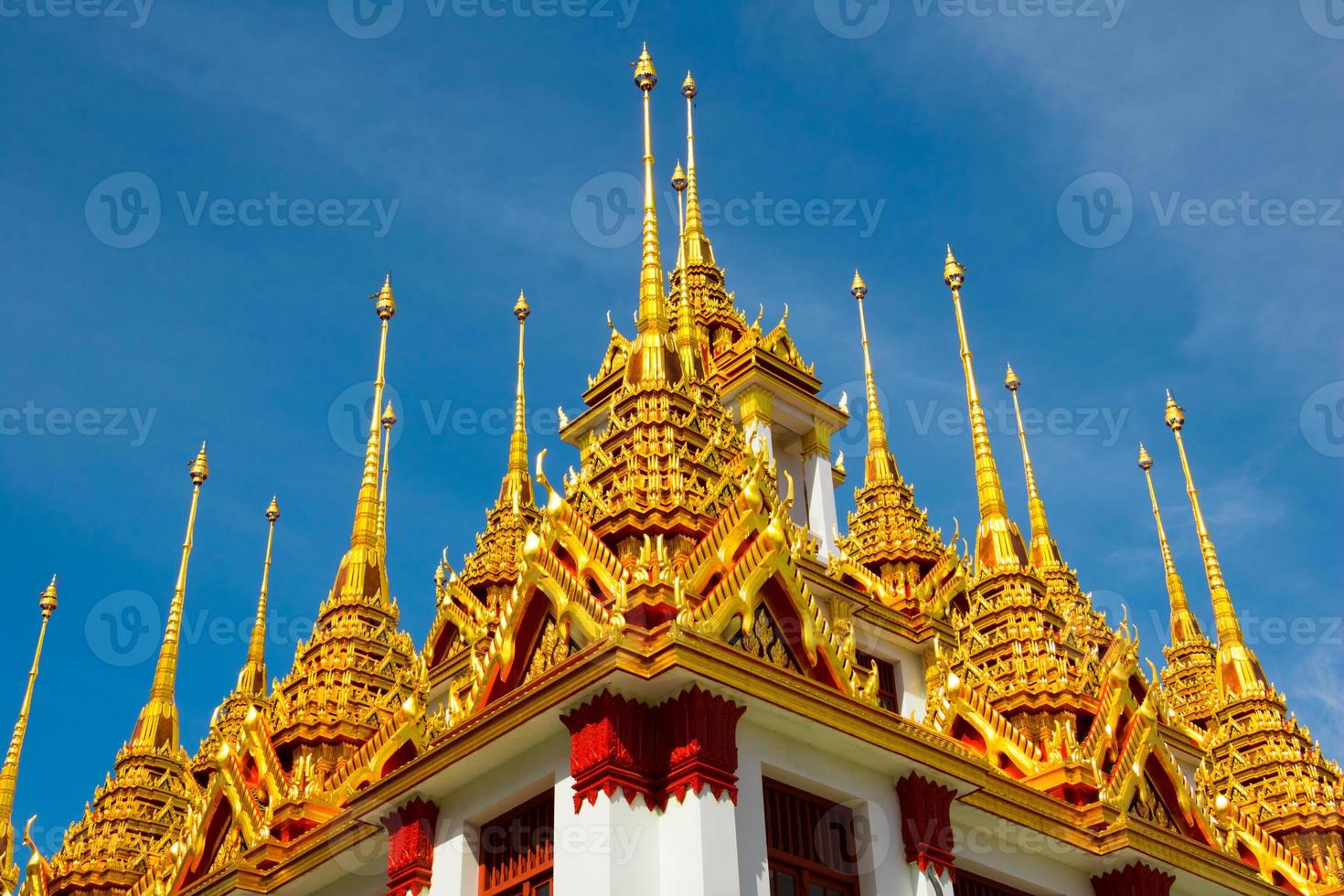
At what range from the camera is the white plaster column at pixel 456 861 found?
18.5 meters

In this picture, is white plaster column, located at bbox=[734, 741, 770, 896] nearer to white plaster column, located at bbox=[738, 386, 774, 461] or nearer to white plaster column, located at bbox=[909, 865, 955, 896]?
white plaster column, located at bbox=[909, 865, 955, 896]

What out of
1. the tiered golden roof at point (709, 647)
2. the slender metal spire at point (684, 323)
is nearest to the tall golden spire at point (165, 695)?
the tiered golden roof at point (709, 647)

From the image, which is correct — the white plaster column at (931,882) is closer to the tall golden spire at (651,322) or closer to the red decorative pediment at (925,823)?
the red decorative pediment at (925,823)

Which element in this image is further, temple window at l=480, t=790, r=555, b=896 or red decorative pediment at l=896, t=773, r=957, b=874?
red decorative pediment at l=896, t=773, r=957, b=874

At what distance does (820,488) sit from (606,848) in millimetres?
14095

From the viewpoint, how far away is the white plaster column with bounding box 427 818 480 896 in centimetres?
1852

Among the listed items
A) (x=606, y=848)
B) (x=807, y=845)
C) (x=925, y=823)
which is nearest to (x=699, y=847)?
(x=606, y=848)

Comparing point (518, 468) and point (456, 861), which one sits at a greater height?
point (518, 468)

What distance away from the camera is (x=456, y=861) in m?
18.7

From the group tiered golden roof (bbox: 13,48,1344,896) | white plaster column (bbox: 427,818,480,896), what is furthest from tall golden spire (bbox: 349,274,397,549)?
white plaster column (bbox: 427,818,480,896)

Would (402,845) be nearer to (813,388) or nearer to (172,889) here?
(172,889)

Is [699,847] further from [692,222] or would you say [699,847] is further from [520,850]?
[692,222]

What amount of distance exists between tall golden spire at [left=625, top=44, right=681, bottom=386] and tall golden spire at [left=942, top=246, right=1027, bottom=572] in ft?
28.7

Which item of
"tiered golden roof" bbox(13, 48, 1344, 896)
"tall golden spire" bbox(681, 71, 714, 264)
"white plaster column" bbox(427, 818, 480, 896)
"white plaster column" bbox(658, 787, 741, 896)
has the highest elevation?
"tall golden spire" bbox(681, 71, 714, 264)
